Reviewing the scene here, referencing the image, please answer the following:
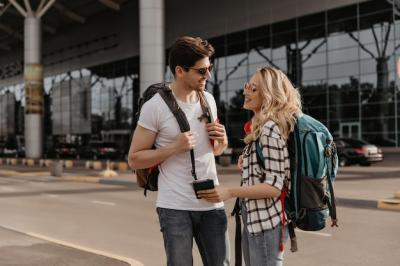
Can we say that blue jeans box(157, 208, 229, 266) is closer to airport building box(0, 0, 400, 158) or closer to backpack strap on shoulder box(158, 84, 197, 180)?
backpack strap on shoulder box(158, 84, 197, 180)

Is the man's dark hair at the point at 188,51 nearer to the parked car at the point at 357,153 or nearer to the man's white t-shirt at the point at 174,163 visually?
the man's white t-shirt at the point at 174,163

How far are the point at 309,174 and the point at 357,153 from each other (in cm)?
2677

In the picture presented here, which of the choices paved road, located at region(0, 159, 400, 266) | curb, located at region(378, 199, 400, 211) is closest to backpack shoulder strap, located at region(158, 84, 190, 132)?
paved road, located at region(0, 159, 400, 266)

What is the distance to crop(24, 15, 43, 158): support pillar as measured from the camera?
41.9 metres

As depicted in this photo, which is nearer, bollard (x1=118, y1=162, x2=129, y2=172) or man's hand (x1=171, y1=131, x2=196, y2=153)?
man's hand (x1=171, y1=131, x2=196, y2=153)

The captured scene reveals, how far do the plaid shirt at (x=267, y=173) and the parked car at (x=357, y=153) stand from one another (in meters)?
26.2

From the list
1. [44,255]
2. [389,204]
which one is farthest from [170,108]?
[389,204]

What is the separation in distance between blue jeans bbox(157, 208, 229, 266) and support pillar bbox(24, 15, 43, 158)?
40.8m

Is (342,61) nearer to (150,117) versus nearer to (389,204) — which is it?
(389,204)

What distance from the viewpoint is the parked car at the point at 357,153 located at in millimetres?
28469

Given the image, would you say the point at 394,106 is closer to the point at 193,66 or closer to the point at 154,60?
the point at 154,60

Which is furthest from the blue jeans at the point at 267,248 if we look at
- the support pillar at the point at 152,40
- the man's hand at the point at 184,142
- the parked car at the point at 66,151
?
the parked car at the point at 66,151

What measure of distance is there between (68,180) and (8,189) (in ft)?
16.3

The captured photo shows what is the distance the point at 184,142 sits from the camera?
298 cm
